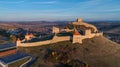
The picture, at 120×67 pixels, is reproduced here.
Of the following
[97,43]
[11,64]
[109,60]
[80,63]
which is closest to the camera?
[11,64]

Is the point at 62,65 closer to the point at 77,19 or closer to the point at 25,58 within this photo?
the point at 25,58

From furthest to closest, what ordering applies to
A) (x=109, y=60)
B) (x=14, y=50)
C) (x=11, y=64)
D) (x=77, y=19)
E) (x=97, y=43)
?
(x=77, y=19), (x=97, y=43), (x=14, y=50), (x=109, y=60), (x=11, y=64)

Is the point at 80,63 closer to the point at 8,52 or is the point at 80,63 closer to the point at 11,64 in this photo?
the point at 11,64

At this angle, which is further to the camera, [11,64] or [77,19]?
[77,19]

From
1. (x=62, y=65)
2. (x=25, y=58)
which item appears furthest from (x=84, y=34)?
(x=25, y=58)

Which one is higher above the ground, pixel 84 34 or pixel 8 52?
A: pixel 84 34

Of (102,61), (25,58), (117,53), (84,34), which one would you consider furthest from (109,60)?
(25,58)
